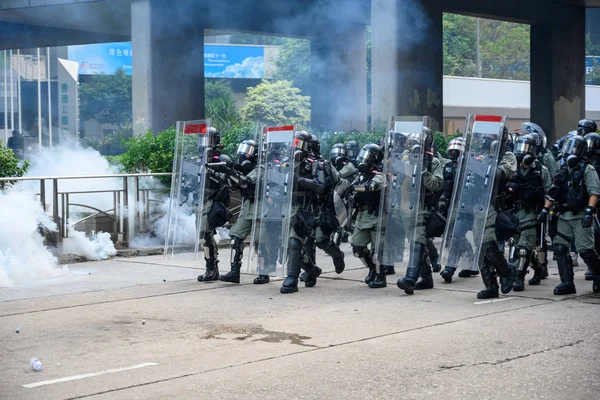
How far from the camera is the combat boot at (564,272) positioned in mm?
8359

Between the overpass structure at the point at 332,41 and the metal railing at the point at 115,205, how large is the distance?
4.76 meters

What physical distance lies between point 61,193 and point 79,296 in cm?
292

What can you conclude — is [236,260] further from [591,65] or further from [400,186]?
[591,65]

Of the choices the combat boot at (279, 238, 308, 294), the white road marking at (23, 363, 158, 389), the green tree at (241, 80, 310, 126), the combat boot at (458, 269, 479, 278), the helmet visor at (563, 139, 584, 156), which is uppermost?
the green tree at (241, 80, 310, 126)

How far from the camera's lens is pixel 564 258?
27.4 feet

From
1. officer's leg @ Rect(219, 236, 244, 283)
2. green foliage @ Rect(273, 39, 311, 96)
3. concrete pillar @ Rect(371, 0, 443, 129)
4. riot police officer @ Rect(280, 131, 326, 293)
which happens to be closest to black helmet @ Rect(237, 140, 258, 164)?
riot police officer @ Rect(280, 131, 326, 293)

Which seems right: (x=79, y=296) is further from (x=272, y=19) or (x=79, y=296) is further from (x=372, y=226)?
(x=272, y=19)

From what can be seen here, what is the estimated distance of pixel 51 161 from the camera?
53.2ft

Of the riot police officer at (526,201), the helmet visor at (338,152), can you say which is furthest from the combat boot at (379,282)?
the helmet visor at (338,152)

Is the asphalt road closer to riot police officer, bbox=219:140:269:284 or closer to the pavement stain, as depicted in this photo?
the pavement stain

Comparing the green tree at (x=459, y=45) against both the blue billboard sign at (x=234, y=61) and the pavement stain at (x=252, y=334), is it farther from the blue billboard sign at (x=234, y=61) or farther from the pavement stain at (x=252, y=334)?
the pavement stain at (x=252, y=334)

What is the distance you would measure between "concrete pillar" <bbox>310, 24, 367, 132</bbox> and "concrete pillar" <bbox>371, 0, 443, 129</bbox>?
4610mm

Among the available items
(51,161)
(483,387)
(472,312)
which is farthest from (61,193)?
(483,387)

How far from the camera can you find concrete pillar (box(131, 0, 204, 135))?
17000 millimetres
